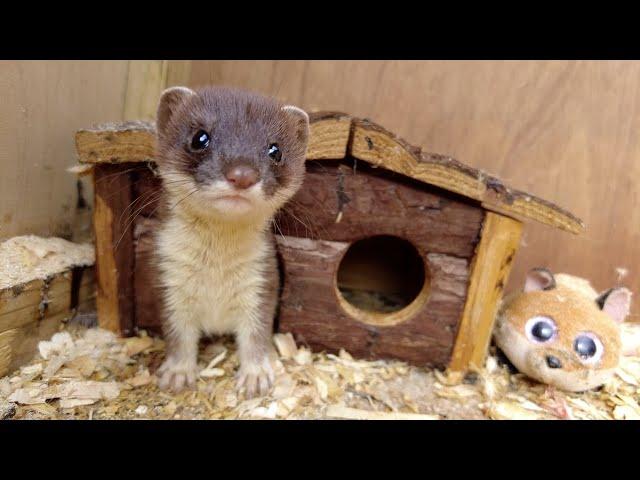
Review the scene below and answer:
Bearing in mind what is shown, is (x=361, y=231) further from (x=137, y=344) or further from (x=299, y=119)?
(x=137, y=344)

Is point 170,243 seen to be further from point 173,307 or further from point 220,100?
point 220,100

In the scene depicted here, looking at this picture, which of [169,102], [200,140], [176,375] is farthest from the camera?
[176,375]

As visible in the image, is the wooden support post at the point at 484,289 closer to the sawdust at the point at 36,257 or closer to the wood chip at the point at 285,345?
the wood chip at the point at 285,345

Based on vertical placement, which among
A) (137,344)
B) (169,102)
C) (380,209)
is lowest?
(137,344)

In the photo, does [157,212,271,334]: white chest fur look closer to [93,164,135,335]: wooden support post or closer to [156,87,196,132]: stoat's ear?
[93,164,135,335]: wooden support post

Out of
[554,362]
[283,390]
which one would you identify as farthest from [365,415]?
[554,362]

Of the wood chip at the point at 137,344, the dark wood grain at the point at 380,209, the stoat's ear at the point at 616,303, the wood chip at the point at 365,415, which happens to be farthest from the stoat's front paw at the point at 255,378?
the stoat's ear at the point at 616,303

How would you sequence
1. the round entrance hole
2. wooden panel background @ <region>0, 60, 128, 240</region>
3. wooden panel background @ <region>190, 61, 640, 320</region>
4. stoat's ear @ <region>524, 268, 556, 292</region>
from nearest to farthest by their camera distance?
wooden panel background @ <region>0, 60, 128, 240</region> → stoat's ear @ <region>524, 268, 556, 292</region> → wooden panel background @ <region>190, 61, 640, 320</region> → the round entrance hole

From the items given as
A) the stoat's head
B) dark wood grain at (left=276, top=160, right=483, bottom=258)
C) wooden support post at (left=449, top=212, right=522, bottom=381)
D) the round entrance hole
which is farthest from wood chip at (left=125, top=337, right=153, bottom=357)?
wooden support post at (left=449, top=212, right=522, bottom=381)
